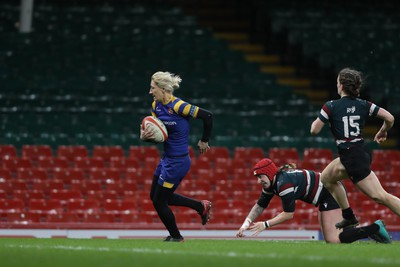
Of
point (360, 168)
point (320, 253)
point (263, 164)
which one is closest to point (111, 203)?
point (263, 164)

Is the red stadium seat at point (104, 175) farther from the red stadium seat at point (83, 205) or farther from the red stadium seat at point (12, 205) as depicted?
the red stadium seat at point (12, 205)

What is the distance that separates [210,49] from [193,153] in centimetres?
564

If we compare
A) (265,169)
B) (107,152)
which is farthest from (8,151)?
(265,169)

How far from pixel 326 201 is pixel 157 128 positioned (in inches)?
88.1

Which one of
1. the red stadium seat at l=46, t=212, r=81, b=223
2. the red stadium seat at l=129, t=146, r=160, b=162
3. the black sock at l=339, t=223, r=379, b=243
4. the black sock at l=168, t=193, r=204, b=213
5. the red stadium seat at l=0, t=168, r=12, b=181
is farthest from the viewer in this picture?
the red stadium seat at l=129, t=146, r=160, b=162

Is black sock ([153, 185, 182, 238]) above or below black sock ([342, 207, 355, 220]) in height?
below

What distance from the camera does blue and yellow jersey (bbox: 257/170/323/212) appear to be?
1089 centimetres

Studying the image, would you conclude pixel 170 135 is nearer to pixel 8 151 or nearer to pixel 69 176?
pixel 69 176

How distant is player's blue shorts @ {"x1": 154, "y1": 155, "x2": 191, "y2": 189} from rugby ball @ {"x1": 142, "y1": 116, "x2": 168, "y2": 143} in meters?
0.32

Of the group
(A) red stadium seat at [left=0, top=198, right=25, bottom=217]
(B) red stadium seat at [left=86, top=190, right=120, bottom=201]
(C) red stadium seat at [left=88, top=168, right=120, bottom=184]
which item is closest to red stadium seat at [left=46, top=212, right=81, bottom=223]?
(A) red stadium seat at [left=0, top=198, right=25, bottom=217]

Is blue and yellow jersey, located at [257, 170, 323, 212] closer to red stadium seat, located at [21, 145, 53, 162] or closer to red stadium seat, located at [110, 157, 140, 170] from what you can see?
red stadium seat, located at [110, 157, 140, 170]

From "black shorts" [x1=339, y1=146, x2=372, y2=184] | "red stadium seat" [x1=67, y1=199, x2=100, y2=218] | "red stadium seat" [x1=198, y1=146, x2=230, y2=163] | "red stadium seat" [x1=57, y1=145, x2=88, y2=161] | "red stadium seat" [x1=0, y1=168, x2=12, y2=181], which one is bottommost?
"red stadium seat" [x1=67, y1=199, x2=100, y2=218]

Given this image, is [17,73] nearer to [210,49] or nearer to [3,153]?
[3,153]

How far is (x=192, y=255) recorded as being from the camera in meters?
8.52
